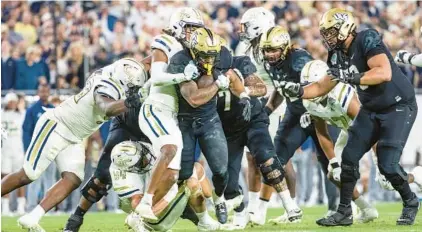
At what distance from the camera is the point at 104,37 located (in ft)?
53.2

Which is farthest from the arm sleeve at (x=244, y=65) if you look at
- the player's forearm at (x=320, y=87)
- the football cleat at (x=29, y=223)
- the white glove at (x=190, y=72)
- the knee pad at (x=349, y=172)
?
the football cleat at (x=29, y=223)

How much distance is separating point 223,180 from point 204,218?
1.41ft

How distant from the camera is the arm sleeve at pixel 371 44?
9.27 metres

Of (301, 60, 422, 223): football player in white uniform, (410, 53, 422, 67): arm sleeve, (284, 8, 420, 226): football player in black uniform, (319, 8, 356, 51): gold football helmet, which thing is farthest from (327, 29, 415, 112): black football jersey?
(301, 60, 422, 223): football player in white uniform

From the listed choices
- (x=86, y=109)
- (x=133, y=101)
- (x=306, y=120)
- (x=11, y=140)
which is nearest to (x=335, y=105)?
(x=306, y=120)

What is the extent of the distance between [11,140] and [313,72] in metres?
5.69

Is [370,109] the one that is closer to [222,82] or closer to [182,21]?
[222,82]

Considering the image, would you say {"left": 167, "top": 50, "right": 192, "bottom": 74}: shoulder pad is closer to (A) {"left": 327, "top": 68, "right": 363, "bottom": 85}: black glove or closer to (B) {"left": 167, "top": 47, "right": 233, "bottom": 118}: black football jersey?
(B) {"left": 167, "top": 47, "right": 233, "bottom": 118}: black football jersey

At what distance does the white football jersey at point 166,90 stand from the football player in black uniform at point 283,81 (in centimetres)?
92

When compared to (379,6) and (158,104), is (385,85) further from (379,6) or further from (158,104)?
(379,6)

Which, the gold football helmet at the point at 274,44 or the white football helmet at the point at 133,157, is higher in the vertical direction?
the gold football helmet at the point at 274,44

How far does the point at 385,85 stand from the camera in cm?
941

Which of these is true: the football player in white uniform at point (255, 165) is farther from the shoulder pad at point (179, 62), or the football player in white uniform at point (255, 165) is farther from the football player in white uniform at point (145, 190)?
the shoulder pad at point (179, 62)

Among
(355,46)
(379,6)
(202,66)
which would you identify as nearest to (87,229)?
(202,66)
